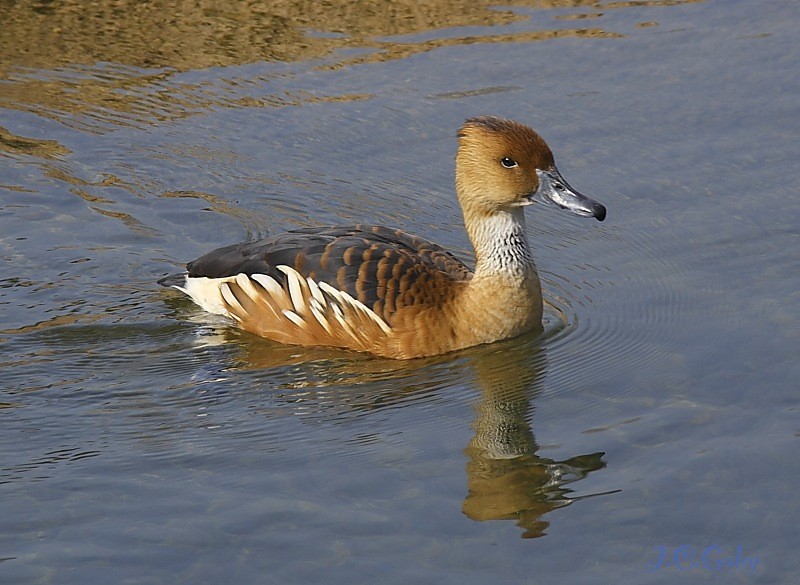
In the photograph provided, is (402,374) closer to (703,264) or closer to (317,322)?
(317,322)

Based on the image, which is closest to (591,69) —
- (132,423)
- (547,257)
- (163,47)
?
(547,257)

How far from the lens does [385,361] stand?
8727 mm

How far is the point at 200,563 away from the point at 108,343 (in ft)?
10.1

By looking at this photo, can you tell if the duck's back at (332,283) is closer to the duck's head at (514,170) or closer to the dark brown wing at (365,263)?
the dark brown wing at (365,263)

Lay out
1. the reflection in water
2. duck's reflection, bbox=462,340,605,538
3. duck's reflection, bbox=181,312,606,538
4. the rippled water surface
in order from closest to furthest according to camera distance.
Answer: the rippled water surface < duck's reflection, bbox=462,340,605,538 < duck's reflection, bbox=181,312,606,538 < the reflection in water

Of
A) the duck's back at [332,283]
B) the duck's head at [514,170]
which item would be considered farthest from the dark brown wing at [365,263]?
the duck's head at [514,170]

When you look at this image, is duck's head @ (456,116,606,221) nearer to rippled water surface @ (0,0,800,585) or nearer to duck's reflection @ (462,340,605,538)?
rippled water surface @ (0,0,800,585)

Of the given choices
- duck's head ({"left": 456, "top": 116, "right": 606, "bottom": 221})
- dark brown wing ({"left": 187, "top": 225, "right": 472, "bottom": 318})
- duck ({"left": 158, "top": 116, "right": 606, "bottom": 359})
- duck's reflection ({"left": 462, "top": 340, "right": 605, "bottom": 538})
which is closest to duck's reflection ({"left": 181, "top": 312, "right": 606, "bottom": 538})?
duck's reflection ({"left": 462, "top": 340, "right": 605, "bottom": 538})

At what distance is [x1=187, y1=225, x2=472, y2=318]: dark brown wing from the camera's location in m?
8.75

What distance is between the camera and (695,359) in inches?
324

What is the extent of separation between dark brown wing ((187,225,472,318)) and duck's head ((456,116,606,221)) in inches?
24.1

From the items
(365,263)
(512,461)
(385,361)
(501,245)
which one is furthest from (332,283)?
(512,461)

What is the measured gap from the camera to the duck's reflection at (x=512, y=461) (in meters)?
6.70

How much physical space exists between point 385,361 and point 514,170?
5.08 ft
